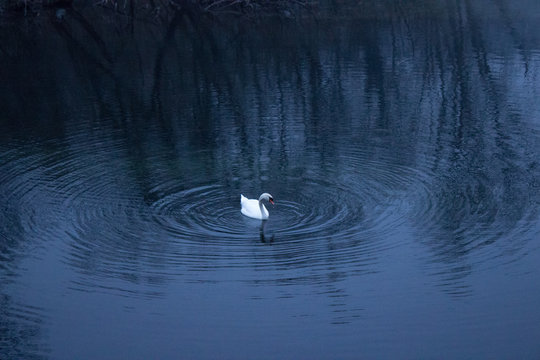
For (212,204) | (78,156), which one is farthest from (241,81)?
(212,204)

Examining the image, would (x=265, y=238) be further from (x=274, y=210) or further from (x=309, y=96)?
(x=309, y=96)

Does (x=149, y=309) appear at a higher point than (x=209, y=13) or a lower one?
lower

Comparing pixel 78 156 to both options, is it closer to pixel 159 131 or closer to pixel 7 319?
pixel 159 131

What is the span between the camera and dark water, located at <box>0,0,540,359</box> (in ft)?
42.5

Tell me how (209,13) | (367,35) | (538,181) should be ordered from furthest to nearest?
(209,13), (367,35), (538,181)

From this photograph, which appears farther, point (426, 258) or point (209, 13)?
point (209, 13)

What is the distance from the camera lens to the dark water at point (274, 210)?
42.5 ft

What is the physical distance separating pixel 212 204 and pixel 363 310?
5559 millimetres

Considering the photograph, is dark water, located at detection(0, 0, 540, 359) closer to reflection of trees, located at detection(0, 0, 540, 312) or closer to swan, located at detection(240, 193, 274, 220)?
reflection of trees, located at detection(0, 0, 540, 312)

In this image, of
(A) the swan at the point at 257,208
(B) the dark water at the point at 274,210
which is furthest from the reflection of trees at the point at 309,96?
(A) the swan at the point at 257,208

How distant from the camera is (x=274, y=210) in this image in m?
17.5

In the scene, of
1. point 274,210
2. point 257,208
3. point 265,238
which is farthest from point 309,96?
point 265,238

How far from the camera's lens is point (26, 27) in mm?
44625

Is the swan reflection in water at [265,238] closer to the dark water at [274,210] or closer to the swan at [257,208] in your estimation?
Result: the dark water at [274,210]
